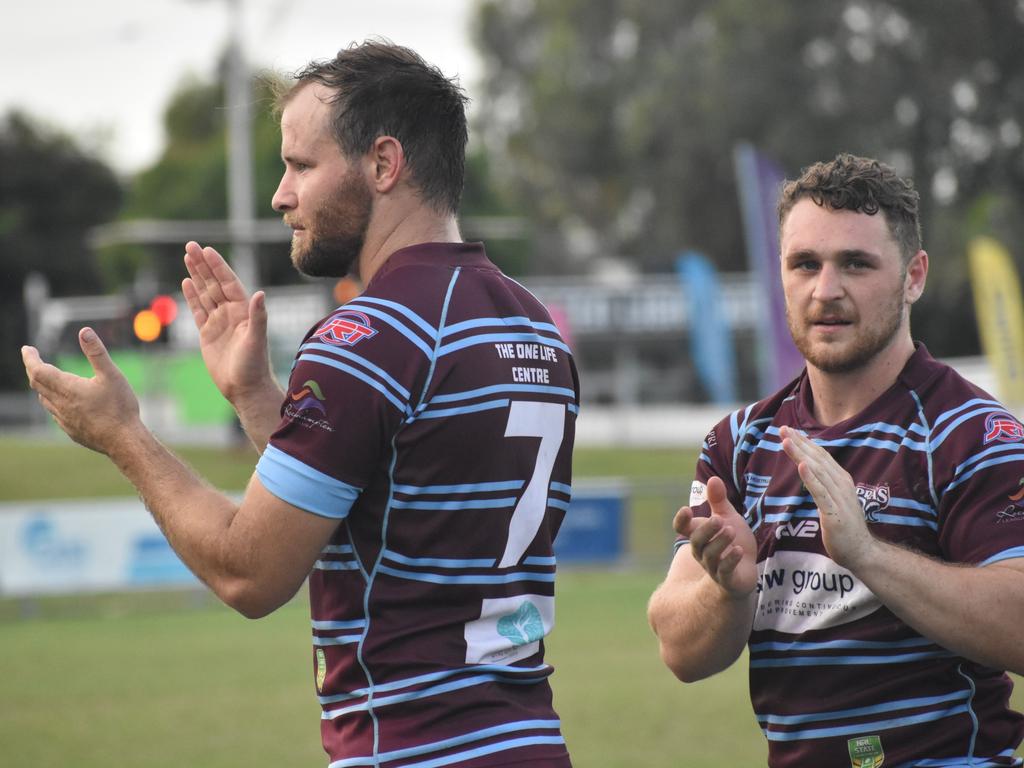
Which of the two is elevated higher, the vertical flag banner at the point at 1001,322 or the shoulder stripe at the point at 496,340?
the shoulder stripe at the point at 496,340

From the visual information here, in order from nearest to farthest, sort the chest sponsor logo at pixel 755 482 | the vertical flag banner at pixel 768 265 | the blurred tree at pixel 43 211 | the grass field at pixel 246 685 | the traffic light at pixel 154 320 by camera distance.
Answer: the chest sponsor logo at pixel 755 482 → the grass field at pixel 246 685 → the vertical flag banner at pixel 768 265 → the traffic light at pixel 154 320 → the blurred tree at pixel 43 211

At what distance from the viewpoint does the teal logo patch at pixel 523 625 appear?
10.0ft

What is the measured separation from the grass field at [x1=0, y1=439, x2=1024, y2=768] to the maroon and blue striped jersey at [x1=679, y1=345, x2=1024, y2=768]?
628 cm

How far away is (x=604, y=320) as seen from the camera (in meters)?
46.4

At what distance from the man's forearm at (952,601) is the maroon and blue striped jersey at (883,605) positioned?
1.5 inches

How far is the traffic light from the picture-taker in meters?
20.9

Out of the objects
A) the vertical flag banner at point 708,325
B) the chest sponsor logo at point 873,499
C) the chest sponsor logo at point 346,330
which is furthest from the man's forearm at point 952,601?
the vertical flag banner at point 708,325

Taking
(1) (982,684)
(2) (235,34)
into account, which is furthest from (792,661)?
(2) (235,34)

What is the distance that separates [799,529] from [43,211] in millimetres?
66277

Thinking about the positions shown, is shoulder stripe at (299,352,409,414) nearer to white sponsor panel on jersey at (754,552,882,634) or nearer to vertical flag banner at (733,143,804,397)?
white sponsor panel on jersey at (754,552,882,634)

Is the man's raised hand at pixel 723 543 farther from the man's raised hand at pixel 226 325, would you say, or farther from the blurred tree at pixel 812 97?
the blurred tree at pixel 812 97

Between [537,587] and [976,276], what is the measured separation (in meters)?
23.1

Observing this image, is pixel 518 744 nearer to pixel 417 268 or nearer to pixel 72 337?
pixel 417 268

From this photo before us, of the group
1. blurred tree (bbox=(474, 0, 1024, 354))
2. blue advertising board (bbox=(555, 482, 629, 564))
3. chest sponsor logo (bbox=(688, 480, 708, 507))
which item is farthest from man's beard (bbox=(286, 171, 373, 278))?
blurred tree (bbox=(474, 0, 1024, 354))
